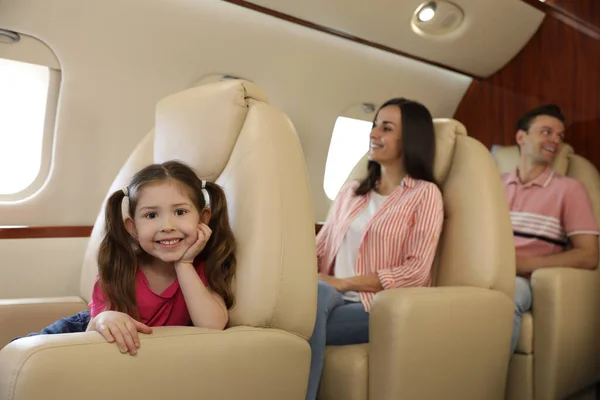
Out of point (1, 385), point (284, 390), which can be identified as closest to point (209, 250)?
point (284, 390)

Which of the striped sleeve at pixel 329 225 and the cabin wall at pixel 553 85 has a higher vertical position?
the cabin wall at pixel 553 85

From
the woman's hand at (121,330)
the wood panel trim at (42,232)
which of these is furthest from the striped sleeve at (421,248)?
the wood panel trim at (42,232)

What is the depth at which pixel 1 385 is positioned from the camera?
1056mm

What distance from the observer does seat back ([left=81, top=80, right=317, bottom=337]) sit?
1.36m

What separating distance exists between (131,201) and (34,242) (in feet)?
3.58

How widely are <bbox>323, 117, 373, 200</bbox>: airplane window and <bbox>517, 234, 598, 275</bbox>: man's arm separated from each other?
1.49 metres

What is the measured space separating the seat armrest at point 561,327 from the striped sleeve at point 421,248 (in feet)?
1.84

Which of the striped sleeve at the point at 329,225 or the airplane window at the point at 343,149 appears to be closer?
the striped sleeve at the point at 329,225

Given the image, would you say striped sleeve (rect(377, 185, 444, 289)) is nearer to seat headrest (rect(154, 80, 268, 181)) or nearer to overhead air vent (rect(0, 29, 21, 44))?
seat headrest (rect(154, 80, 268, 181))

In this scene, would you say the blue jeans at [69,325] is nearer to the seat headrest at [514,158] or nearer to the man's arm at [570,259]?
the man's arm at [570,259]

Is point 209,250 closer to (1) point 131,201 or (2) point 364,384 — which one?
(1) point 131,201

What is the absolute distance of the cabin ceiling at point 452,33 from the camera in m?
2.70

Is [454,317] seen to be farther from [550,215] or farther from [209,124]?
[550,215]

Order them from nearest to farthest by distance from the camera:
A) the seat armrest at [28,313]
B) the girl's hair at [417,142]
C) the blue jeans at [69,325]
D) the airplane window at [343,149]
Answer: the blue jeans at [69,325] → the seat armrest at [28,313] → the girl's hair at [417,142] → the airplane window at [343,149]
